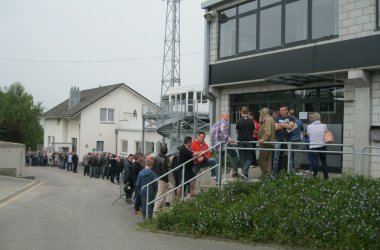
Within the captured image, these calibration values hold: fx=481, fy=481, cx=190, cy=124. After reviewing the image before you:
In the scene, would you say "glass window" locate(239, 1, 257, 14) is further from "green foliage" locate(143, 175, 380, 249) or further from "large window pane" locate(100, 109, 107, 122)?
"large window pane" locate(100, 109, 107, 122)

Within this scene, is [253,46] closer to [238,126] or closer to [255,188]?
[238,126]

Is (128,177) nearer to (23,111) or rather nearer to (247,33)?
(247,33)

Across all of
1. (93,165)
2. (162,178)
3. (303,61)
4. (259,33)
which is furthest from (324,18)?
(93,165)

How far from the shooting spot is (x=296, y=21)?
14.1 meters

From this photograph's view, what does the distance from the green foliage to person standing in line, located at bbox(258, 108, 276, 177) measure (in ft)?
2.97

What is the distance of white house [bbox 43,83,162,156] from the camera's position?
45.7 metres

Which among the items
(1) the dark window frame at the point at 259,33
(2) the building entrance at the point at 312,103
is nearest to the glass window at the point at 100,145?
(1) the dark window frame at the point at 259,33

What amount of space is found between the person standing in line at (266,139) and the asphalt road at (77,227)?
292 centimetres

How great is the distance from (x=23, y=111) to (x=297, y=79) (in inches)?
2336

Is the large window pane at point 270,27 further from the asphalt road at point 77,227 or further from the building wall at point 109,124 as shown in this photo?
the building wall at point 109,124

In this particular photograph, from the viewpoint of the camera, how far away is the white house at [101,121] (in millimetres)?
45719

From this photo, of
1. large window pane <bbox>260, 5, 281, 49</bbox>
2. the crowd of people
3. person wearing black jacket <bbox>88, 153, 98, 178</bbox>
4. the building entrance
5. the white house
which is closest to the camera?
the crowd of people

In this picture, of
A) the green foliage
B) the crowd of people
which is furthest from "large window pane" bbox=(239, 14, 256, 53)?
the green foliage

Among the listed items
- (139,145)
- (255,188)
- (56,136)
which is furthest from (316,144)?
(56,136)
